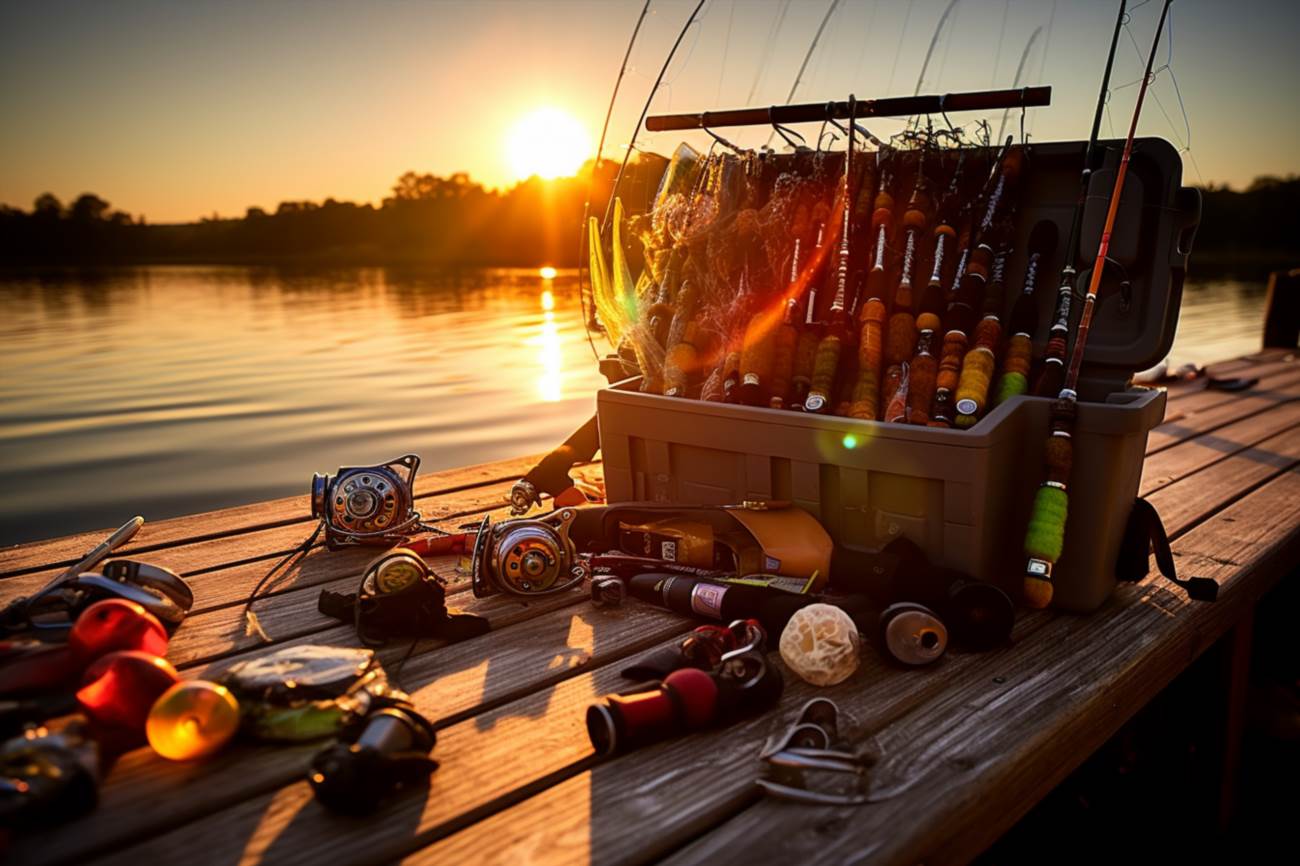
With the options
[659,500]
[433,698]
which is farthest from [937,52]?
[433,698]

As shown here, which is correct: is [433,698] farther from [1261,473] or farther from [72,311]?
[72,311]

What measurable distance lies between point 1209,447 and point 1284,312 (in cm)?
542

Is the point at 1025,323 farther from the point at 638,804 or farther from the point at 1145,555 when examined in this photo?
the point at 638,804

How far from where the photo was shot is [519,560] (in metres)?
2.48

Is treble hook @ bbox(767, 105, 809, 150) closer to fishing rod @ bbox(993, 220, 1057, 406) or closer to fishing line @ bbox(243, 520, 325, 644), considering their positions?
fishing rod @ bbox(993, 220, 1057, 406)

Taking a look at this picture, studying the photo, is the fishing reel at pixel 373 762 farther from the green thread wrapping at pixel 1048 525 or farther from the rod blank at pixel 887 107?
the rod blank at pixel 887 107

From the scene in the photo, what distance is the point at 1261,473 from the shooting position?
3.90 meters

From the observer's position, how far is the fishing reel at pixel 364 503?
2.96 metres

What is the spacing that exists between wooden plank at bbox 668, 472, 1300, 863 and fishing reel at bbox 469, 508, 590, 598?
96 cm

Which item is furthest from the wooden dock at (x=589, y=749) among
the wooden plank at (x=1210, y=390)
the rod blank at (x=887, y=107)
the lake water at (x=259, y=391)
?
the lake water at (x=259, y=391)

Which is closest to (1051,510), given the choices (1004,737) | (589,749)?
(1004,737)

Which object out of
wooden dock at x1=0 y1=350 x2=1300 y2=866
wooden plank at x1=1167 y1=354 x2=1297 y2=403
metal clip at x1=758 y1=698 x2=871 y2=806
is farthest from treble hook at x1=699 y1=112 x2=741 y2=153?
wooden plank at x1=1167 y1=354 x2=1297 y2=403

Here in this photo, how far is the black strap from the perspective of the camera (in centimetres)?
249

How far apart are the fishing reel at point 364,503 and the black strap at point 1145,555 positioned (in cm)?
218
